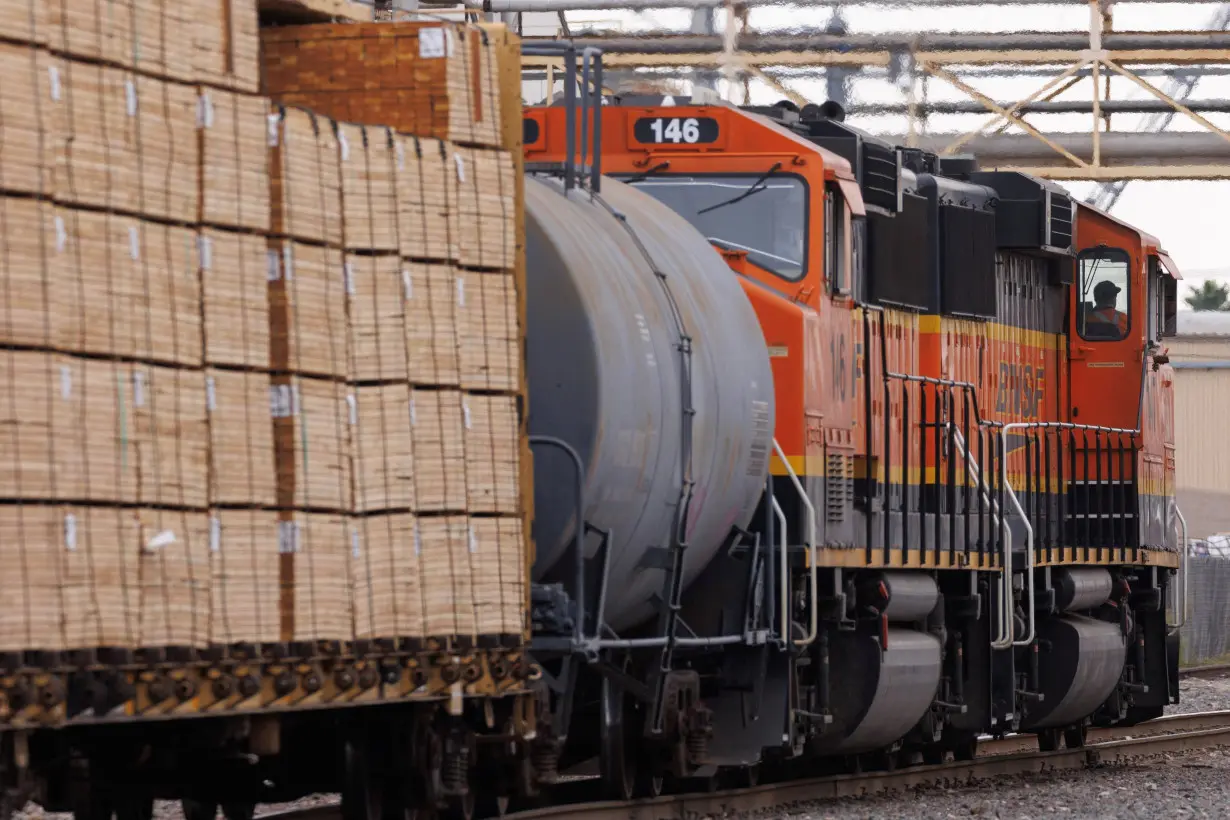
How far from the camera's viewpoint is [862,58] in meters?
26.8

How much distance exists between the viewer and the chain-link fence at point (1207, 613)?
113 ft

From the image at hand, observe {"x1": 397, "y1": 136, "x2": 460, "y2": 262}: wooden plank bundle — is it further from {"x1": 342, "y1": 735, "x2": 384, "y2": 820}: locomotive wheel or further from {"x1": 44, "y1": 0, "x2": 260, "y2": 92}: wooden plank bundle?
{"x1": 342, "y1": 735, "x2": 384, "y2": 820}: locomotive wheel

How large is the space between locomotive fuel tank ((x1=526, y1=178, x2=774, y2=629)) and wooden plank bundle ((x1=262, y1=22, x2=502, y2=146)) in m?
1.09

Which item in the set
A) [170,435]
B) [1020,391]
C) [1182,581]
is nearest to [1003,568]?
[1020,391]

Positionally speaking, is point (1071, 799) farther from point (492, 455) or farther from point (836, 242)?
point (492, 455)

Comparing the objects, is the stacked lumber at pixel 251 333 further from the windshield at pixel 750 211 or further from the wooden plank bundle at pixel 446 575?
the windshield at pixel 750 211

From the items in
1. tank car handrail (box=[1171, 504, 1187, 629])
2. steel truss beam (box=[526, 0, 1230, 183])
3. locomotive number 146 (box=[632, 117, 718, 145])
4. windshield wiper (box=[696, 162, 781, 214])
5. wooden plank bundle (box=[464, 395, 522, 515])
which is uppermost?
steel truss beam (box=[526, 0, 1230, 183])

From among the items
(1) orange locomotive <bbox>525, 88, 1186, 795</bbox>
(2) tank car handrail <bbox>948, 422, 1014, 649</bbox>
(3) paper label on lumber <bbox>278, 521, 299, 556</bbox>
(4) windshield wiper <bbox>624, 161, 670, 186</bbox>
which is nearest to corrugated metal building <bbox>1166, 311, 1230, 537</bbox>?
(1) orange locomotive <bbox>525, 88, 1186, 795</bbox>

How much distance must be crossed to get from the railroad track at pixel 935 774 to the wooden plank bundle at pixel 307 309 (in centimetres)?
324

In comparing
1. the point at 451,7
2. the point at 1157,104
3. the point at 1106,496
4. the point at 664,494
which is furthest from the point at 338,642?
the point at 1157,104

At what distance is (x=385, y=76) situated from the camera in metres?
9.16

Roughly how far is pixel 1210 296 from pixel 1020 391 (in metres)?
84.2

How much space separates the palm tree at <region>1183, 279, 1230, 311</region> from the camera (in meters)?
98.2

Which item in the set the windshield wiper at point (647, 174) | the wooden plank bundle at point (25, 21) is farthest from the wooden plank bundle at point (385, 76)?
the windshield wiper at point (647, 174)
